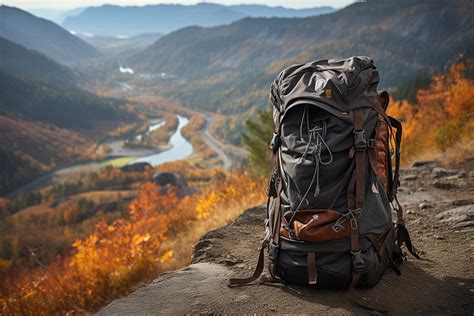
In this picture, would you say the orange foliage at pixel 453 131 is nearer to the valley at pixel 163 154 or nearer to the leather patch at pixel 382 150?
the valley at pixel 163 154

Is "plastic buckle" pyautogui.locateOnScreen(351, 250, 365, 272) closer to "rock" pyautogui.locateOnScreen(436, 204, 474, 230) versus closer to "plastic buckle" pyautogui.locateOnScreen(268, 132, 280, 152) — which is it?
"plastic buckle" pyautogui.locateOnScreen(268, 132, 280, 152)

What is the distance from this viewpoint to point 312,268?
294 centimetres

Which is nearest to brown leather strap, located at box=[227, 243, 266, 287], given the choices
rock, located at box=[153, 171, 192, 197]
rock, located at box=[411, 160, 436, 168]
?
rock, located at box=[411, 160, 436, 168]

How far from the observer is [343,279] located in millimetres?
2938

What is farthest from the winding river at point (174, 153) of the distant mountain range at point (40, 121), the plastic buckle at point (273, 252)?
the plastic buckle at point (273, 252)

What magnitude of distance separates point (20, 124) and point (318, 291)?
12178 cm

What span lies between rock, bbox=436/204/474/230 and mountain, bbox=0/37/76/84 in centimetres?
17945

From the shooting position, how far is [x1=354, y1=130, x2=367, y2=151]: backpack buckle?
2.89 metres

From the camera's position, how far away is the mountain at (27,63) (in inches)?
6378

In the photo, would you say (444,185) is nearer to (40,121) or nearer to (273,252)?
(273,252)

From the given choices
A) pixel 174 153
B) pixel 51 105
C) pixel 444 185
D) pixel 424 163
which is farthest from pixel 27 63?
pixel 444 185

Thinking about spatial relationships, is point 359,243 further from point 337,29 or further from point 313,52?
point 337,29

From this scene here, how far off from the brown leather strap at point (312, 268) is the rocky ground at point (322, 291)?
158 millimetres

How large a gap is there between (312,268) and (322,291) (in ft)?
0.91
